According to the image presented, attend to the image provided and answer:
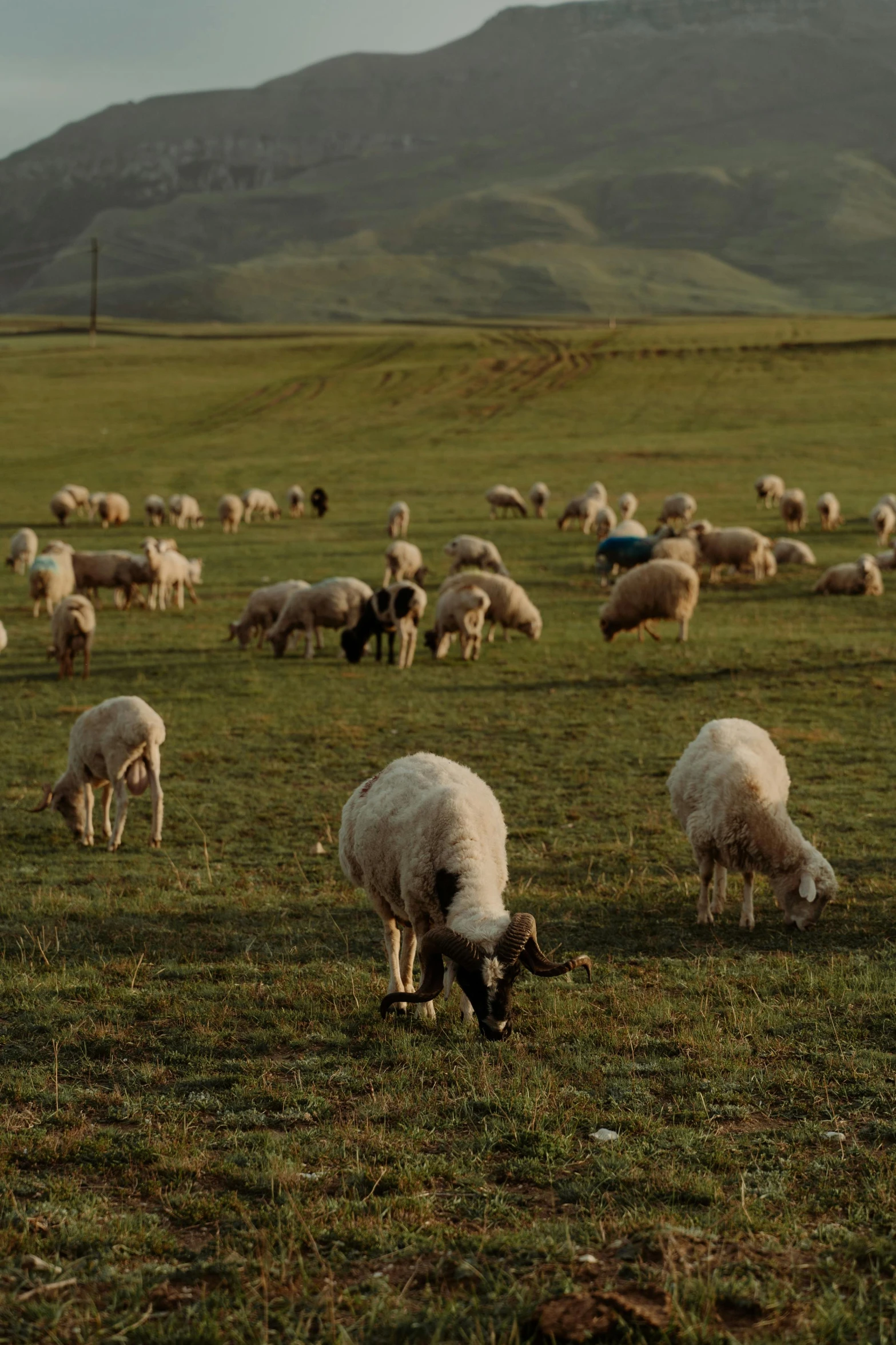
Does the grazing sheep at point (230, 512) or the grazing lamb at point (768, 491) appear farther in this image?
the grazing lamb at point (768, 491)

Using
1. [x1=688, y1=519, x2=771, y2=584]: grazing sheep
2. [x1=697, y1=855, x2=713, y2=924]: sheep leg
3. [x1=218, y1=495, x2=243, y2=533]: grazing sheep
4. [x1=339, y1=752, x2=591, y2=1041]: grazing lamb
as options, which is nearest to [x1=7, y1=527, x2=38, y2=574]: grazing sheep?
[x1=218, y1=495, x2=243, y2=533]: grazing sheep

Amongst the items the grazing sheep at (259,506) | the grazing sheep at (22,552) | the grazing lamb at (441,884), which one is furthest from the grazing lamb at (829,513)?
the grazing lamb at (441,884)

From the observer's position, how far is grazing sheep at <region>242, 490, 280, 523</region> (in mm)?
46812

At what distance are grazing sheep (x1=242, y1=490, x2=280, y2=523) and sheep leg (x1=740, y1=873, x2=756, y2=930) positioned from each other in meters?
37.3

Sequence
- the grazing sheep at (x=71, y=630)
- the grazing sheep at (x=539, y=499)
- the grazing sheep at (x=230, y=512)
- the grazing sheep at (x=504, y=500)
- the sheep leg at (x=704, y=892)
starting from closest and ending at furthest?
the sheep leg at (x=704, y=892), the grazing sheep at (x=71, y=630), the grazing sheep at (x=230, y=512), the grazing sheep at (x=504, y=500), the grazing sheep at (x=539, y=499)

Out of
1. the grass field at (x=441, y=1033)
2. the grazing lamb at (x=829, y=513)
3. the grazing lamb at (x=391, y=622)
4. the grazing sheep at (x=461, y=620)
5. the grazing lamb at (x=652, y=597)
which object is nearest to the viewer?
the grass field at (x=441, y=1033)

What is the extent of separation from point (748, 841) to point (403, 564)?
19921 mm

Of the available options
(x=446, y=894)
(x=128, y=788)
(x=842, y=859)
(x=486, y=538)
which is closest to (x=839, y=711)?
(x=842, y=859)

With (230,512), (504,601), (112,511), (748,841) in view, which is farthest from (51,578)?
(748,841)

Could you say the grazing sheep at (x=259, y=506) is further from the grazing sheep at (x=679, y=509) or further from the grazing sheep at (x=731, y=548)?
the grazing sheep at (x=731, y=548)

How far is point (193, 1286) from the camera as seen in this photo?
17.9ft

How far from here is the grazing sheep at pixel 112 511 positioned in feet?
147

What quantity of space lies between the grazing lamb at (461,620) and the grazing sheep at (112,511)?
23.6 meters

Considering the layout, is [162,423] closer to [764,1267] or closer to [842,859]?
[842,859]
